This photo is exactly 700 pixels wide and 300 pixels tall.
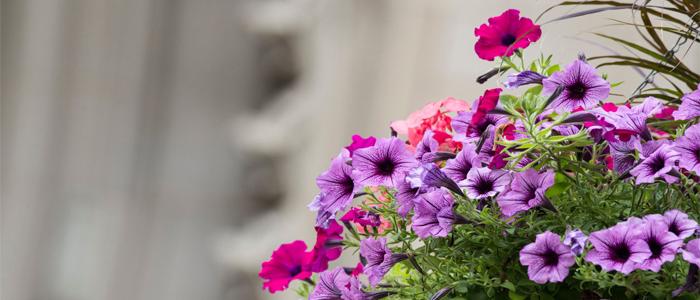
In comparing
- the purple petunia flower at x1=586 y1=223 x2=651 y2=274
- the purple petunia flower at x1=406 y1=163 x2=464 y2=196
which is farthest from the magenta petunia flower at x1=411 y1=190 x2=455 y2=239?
the purple petunia flower at x1=586 y1=223 x2=651 y2=274

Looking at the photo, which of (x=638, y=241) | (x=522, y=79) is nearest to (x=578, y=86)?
(x=522, y=79)

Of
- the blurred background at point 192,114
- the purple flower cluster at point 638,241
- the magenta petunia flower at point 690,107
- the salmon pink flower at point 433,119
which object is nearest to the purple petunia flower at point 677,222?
the purple flower cluster at point 638,241

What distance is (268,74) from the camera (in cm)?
178

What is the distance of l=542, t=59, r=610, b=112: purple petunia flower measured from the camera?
633 millimetres

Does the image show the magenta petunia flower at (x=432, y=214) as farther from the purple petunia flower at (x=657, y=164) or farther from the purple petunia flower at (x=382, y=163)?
the purple petunia flower at (x=657, y=164)

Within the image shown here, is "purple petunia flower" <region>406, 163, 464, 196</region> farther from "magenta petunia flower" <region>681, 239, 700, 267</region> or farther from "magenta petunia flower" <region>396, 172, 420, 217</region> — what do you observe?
"magenta petunia flower" <region>681, 239, 700, 267</region>

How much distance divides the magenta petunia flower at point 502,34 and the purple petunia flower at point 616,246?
0.22 m

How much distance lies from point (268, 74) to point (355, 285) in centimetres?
114

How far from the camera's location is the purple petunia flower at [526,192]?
1.99ft

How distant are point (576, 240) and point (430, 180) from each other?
0.12m

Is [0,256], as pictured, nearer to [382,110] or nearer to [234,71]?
[234,71]

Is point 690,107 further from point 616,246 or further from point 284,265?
point 284,265

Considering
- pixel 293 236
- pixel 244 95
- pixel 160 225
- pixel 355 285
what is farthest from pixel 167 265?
pixel 355 285

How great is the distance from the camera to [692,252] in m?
0.54
